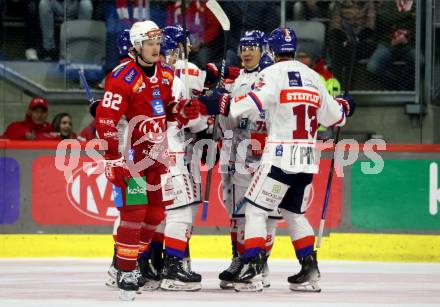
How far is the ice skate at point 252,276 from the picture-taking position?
847cm

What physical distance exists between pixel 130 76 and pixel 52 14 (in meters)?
5.15

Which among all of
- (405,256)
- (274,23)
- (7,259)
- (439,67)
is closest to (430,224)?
(405,256)

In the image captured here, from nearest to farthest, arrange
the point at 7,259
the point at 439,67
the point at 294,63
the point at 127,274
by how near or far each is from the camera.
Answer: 1. the point at 127,274
2. the point at 294,63
3. the point at 7,259
4. the point at 439,67

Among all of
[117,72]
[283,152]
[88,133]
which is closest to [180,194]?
[283,152]

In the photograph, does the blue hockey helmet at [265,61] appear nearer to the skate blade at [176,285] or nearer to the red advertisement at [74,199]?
the skate blade at [176,285]

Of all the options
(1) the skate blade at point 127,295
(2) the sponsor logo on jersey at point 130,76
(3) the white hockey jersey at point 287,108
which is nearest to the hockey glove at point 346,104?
(3) the white hockey jersey at point 287,108

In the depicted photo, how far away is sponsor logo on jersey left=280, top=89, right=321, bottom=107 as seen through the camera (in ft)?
27.5

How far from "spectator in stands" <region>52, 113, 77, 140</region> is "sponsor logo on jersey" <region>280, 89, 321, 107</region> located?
3.90m

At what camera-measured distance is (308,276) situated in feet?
27.9

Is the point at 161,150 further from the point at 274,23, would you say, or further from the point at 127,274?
the point at 274,23

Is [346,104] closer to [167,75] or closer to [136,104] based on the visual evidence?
[167,75]

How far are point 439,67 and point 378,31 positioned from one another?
791mm

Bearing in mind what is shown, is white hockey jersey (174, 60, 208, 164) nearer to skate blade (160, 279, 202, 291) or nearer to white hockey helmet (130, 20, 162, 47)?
skate blade (160, 279, 202, 291)

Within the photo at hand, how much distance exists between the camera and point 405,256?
11102 millimetres
